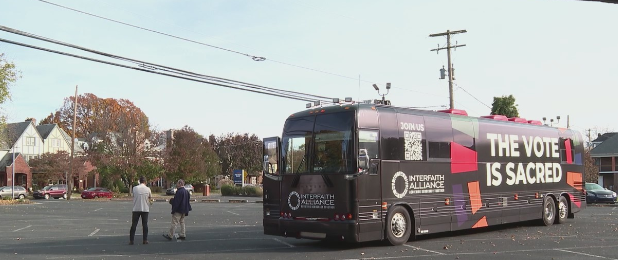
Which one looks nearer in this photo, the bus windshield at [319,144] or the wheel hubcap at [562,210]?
the bus windshield at [319,144]

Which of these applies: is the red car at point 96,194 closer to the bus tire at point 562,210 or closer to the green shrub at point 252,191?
the green shrub at point 252,191

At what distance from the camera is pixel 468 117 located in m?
16.3

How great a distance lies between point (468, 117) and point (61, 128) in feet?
265

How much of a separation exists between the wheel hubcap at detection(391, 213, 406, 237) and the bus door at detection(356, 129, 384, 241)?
1.68 feet

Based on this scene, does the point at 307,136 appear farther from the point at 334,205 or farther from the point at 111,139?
the point at 111,139

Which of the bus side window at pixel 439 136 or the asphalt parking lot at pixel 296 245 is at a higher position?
the bus side window at pixel 439 136

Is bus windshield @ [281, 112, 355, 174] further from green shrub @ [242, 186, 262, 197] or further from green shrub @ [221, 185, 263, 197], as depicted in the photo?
green shrub @ [242, 186, 262, 197]

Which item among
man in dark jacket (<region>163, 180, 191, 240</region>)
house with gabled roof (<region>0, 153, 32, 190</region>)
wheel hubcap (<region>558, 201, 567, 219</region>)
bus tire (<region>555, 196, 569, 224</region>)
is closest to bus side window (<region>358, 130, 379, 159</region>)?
man in dark jacket (<region>163, 180, 191, 240</region>)

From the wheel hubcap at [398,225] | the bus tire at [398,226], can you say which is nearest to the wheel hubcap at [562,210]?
the bus tire at [398,226]

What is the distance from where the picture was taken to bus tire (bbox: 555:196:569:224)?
1914cm

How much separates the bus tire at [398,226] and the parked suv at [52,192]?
50.1 m

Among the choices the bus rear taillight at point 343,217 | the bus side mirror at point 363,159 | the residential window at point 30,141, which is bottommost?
the bus rear taillight at point 343,217

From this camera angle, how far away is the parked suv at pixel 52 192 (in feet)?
183

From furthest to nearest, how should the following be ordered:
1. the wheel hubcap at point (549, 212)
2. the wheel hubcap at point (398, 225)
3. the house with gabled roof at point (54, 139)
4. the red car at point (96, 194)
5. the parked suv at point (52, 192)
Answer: the house with gabled roof at point (54, 139) → the parked suv at point (52, 192) → the red car at point (96, 194) → the wheel hubcap at point (549, 212) → the wheel hubcap at point (398, 225)
